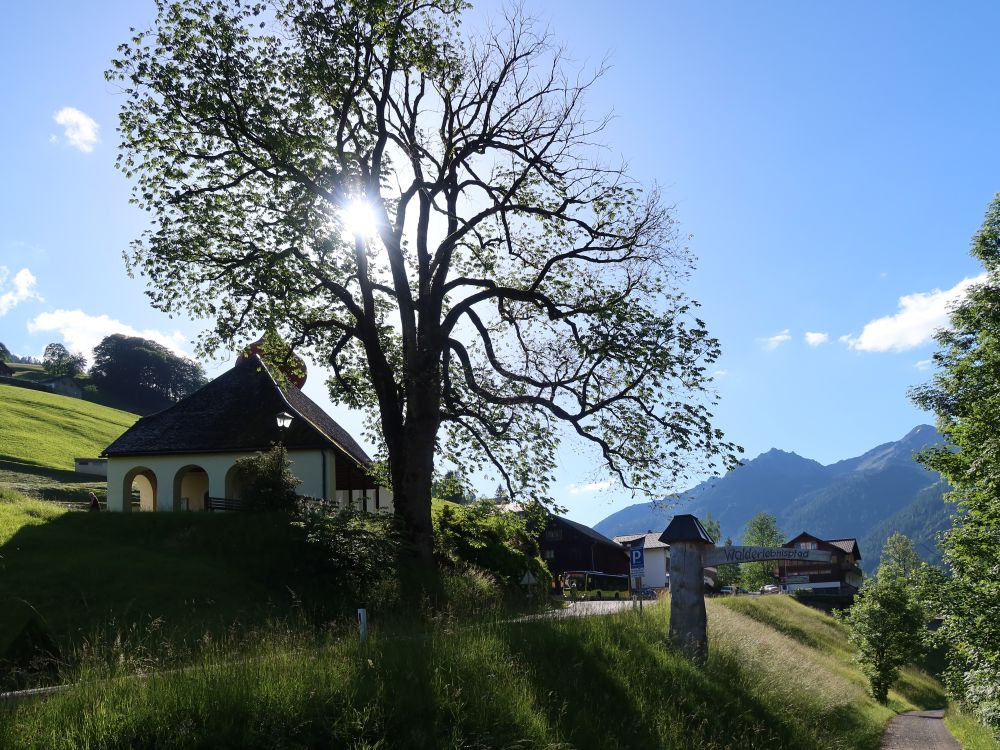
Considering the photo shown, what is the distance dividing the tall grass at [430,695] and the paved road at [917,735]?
31.4ft

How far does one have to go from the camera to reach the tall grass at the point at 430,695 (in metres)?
7.07

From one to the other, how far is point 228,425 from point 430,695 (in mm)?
35673

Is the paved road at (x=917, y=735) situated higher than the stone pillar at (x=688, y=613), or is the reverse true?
the stone pillar at (x=688, y=613)

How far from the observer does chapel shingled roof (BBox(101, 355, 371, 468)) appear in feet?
132

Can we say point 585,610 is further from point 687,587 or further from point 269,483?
point 269,483

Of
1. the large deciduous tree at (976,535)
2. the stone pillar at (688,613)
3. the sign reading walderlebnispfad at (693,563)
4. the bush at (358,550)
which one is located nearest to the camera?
the stone pillar at (688,613)

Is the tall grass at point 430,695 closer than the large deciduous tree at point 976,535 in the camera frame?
Yes

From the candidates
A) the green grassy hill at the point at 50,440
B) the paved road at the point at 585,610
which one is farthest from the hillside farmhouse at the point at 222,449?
the paved road at the point at 585,610

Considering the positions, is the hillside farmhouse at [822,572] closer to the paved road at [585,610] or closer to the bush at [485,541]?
the bush at [485,541]

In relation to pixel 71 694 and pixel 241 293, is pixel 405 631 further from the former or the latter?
pixel 241 293

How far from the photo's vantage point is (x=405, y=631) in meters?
11.5

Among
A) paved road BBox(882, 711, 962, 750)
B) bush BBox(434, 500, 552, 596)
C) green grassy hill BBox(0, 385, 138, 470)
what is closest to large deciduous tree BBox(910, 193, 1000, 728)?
paved road BBox(882, 711, 962, 750)

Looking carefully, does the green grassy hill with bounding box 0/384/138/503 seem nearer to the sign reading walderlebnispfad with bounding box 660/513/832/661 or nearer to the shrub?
the shrub

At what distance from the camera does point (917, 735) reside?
24625 millimetres
